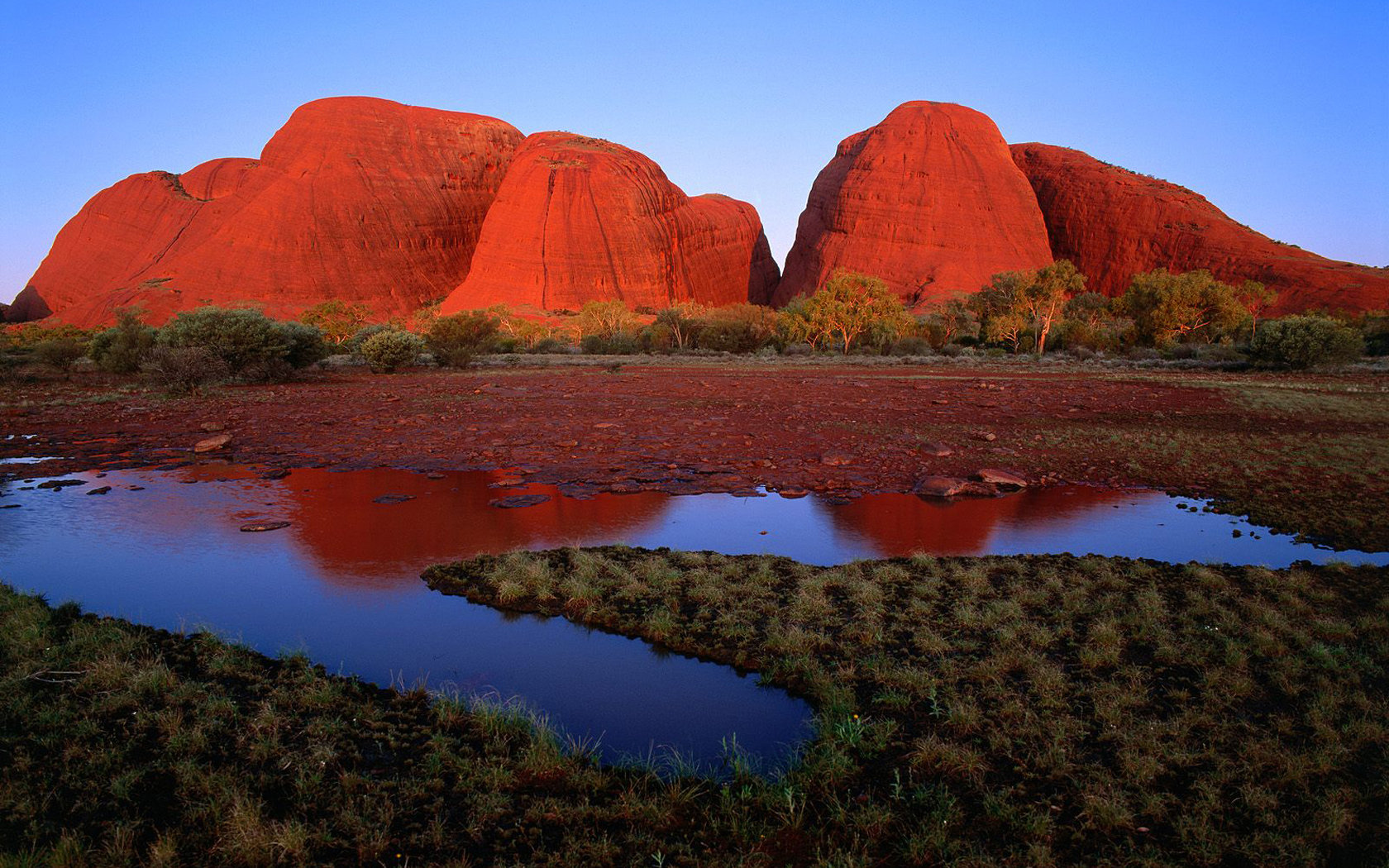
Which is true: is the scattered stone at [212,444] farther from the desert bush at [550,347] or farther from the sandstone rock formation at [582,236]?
the sandstone rock formation at [582,236]

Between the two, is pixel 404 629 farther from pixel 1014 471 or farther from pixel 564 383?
pixel 564 383

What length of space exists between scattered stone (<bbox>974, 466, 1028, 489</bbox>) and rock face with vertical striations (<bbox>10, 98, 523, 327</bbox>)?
72779 millimetres

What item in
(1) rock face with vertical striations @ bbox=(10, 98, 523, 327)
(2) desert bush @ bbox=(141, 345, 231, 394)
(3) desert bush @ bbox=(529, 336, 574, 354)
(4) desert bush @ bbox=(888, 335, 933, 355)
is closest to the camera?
(2) desert bush @ bbox=(141, 345, 231, 394)

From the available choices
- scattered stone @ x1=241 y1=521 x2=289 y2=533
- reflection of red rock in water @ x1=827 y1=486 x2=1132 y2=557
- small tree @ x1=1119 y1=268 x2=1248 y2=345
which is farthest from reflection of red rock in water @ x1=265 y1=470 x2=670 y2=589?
small tree @ x1=1119 y1=268 x2=1248 y2=345

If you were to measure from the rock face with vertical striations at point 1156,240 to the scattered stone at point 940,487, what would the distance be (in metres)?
66.9

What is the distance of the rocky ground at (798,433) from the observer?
10.7 metres

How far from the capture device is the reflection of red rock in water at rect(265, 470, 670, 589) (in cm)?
738

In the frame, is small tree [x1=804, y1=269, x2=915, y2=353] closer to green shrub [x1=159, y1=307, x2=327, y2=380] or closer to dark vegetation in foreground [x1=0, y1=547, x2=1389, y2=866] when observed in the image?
green shrub [x1=159, y1=307, x2=327, y2=380]

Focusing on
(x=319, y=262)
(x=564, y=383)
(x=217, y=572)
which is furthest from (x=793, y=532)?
(x=319, y=262)

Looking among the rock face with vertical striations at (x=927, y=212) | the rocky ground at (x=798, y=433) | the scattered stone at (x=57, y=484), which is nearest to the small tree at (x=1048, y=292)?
the rocky ground at (x=798, y=433)

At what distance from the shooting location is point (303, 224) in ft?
235

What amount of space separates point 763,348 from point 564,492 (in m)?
39.4

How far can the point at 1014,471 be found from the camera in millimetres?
11180

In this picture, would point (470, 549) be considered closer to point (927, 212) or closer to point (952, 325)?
point (952, 325)
